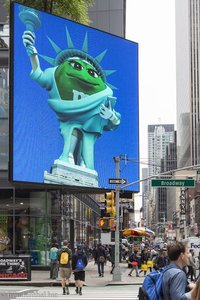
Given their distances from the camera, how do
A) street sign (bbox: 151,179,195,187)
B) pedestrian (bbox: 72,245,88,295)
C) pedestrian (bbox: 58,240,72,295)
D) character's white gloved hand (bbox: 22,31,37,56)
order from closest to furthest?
pedestrian (bbox: 72,245,88,295)
pedestrian (bbox: 58,240,72,295)
street sign (bbox: 151,179,195,187)
character's white gloved hand (bbox: 22,31,37,56)

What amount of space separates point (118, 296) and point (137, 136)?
23.3 metres

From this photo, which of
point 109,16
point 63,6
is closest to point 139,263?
point 63,6

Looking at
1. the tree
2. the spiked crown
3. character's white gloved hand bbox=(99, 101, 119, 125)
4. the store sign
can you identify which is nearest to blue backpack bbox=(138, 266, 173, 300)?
the store sign

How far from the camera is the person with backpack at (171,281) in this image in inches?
229

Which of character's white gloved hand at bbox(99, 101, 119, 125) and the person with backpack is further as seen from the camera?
character's white gloved hand at bbox(99, 101, 119, 125)

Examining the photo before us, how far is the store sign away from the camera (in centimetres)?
2656

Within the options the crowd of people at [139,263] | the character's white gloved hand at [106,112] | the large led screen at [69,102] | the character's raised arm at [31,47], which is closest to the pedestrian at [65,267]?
the crowd of people at [139,263]

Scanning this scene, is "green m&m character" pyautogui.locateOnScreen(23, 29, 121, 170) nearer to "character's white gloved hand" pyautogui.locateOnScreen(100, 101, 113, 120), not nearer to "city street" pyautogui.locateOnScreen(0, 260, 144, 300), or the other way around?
"character's white gloved hand" pyautogui.locateOnScreen(100, 101, 113, 120)

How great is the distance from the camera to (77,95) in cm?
3941

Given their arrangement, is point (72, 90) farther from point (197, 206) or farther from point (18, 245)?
point (197, 206)

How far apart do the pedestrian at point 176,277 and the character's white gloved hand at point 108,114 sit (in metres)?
35.0

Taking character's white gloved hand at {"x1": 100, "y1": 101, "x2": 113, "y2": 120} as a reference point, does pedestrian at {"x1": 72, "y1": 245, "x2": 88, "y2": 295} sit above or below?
below

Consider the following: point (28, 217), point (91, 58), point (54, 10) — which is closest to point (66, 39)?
point (91, 58)

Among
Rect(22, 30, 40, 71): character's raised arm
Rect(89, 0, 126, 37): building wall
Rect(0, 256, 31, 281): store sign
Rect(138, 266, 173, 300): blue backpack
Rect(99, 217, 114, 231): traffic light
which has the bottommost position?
Rect(0, 256, 31, 281): store sign
